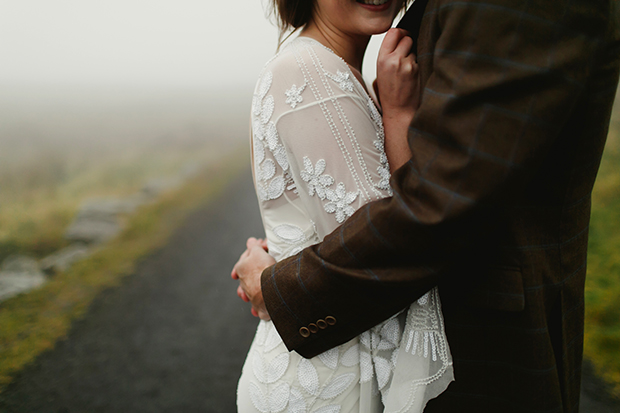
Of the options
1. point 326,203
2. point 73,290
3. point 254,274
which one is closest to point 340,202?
point 326,203

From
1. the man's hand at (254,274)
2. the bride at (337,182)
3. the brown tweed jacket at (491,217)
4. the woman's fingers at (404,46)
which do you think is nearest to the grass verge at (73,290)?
the man's hand at (254,274)

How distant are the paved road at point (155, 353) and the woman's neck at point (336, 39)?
2.27 metres

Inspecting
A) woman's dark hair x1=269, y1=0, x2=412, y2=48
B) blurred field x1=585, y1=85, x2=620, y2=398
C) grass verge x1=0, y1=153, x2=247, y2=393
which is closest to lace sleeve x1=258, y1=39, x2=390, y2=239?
woman's dark hair x1=269, y1=0, x2=412, y2=48

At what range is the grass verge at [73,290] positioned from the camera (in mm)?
2777

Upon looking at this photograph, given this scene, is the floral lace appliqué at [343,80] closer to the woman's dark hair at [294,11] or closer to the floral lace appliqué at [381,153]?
the floral lace appliqué at [381,153]

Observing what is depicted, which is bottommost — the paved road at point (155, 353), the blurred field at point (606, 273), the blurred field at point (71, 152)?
the blurred field at point (606, 273)

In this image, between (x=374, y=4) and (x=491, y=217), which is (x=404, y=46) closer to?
(x=374, y=4)

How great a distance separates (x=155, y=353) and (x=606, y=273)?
12.5ft

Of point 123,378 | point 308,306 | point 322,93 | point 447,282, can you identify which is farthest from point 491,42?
point 123,378

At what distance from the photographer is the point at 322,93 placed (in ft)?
2.78

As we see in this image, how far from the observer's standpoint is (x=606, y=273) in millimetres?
3289

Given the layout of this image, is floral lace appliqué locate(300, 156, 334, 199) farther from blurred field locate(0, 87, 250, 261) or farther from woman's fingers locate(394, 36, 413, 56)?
blurred field locate(0, 87, 250, 261)

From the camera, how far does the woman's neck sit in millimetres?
1051

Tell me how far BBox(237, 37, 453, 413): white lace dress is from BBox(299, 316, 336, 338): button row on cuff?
112mm
